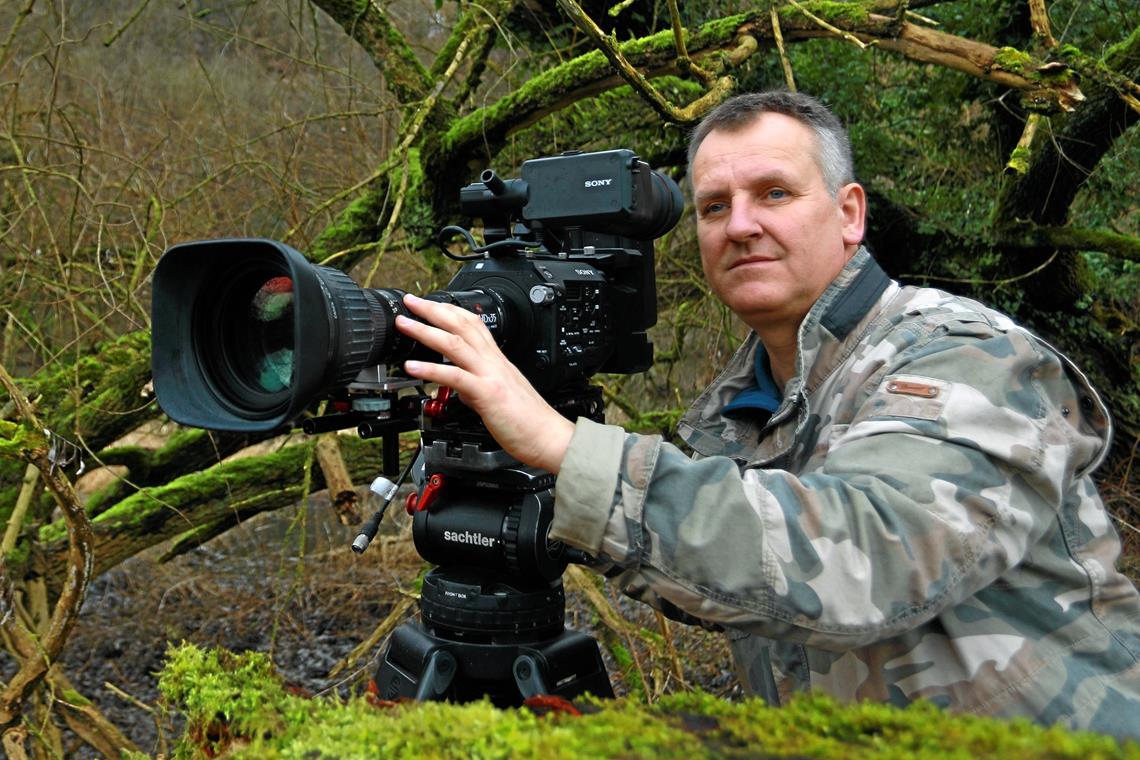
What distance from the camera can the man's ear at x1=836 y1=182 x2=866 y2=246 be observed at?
199cm

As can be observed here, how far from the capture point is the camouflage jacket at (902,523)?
1.25 meters

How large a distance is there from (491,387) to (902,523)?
1.83ft

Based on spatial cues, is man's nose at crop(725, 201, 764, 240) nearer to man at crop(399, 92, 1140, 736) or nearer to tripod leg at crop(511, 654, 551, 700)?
man at crop(399, 92, 1140, 736)

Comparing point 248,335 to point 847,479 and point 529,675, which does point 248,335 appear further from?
point 847,479

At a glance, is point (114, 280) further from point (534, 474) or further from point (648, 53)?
point (534, 474)

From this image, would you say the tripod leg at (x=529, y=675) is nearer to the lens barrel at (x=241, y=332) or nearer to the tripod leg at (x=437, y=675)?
the tripod leg at (x=437, y=675)

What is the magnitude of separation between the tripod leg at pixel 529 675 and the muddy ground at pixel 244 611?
267 centimetres

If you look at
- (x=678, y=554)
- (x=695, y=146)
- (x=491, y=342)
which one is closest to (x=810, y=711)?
(x=678, y=554)

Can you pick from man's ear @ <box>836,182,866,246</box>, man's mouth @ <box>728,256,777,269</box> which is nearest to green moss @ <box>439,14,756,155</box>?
man's ear @ <box>836,182,866,246</box>

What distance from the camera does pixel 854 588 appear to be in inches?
48.8

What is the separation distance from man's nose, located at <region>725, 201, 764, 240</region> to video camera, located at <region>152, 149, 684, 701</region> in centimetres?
18

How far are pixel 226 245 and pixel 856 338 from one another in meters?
1.05

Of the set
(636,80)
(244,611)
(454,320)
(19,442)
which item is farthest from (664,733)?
(244,611)

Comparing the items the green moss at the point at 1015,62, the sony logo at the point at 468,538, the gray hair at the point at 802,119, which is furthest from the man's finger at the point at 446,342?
the green moss at the point at 1015,62
